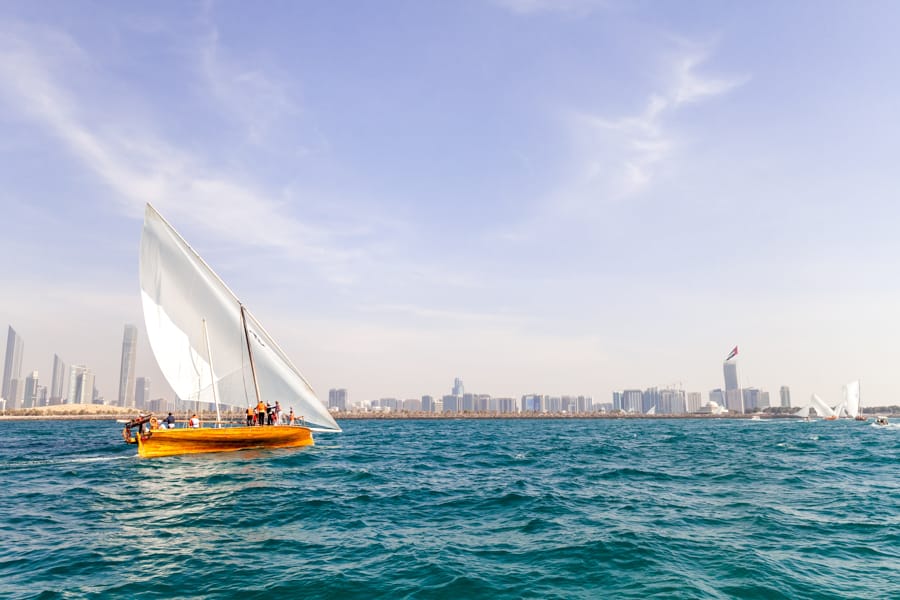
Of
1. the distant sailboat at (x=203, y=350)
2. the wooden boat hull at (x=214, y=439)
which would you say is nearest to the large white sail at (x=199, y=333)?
the distant sailboat at (x=203, y=350)

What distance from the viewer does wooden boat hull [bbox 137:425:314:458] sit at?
1303 inches

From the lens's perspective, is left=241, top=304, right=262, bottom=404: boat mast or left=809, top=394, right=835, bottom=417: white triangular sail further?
left=809, top=394, right=835, bottom=417: white triangular sail

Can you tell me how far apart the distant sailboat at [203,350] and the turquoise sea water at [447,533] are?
6.07 metres

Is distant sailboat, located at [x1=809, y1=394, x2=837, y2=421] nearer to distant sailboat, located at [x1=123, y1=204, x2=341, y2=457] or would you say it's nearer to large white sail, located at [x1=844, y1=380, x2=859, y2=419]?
large white sail, located at [x1=844, y1=380, x2=859, y2=419]

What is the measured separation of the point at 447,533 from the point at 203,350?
28648mm

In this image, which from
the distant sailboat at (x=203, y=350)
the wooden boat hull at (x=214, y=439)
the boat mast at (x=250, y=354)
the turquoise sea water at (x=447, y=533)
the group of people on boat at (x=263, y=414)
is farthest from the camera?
the group of people on boat at (x=263, y=414)

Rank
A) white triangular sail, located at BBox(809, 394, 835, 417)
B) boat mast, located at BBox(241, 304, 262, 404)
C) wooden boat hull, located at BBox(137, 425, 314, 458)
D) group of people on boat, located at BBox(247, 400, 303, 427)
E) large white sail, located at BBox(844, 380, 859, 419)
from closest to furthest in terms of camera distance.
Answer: wooden boat hull, located at BBox(137, 425, 314, 458)
boat mast, located at BBox(241, 304, 262, 404)
group of people on boat, located at BBox(247, 400, 303, 427)
large white sail, located at BBox(844, 380, 859, 419)
white triangular sail, located at BBox(809, 394, 835, 417)

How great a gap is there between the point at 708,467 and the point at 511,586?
2385 centimetres

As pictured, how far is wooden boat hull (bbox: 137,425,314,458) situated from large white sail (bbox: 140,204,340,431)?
3.68 metres

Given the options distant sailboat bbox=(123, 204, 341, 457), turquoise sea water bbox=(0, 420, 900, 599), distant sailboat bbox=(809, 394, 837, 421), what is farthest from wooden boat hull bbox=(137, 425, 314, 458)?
distant sailboat bbox=(809, 394, 837, 421)

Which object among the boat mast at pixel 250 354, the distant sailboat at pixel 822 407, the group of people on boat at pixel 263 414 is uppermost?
the boat mast at pixel 250 354

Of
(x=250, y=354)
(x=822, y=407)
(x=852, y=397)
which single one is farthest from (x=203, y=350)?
(x=822, y=407)

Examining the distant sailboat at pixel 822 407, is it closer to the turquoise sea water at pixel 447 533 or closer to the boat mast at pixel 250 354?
the turquoise sea water at pixel 447 533

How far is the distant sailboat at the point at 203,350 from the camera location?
34531mm
